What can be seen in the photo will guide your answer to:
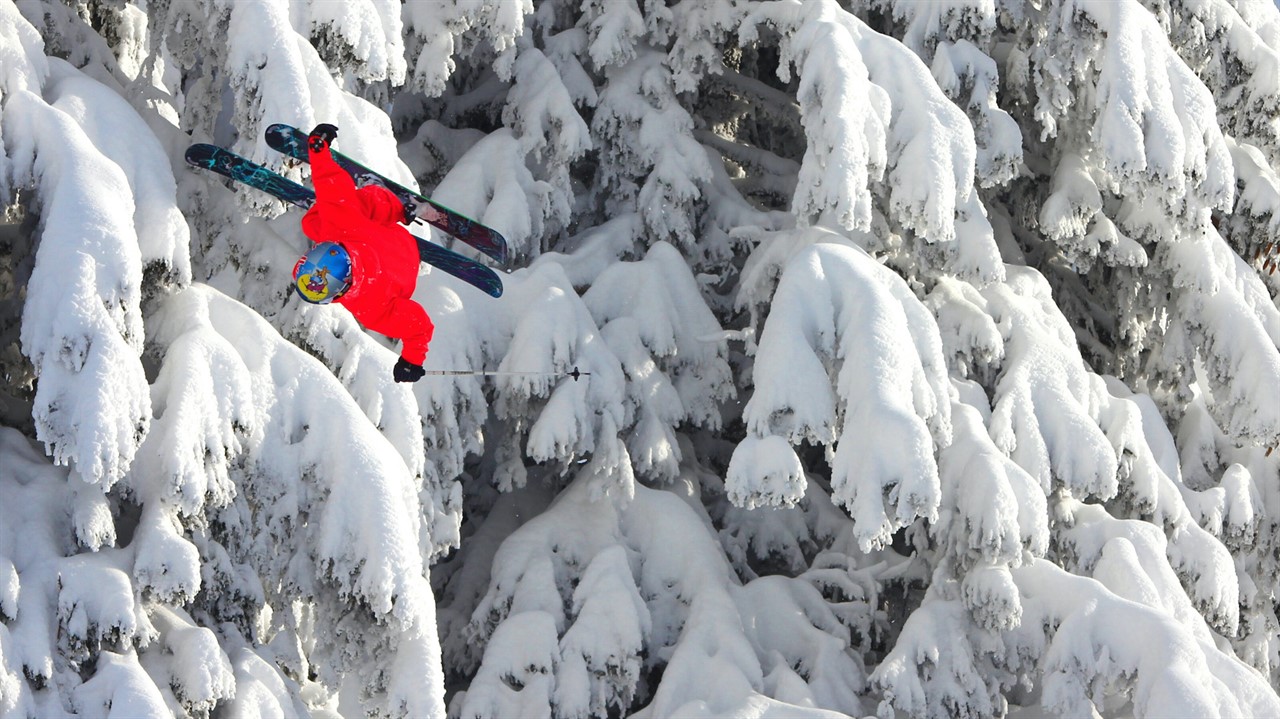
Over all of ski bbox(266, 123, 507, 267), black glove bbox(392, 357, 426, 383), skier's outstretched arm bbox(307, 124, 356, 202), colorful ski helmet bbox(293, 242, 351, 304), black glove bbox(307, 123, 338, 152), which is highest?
black glove bbox(307, 123, 338, 152)

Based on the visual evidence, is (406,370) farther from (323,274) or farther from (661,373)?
(661,373)

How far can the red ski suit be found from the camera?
235 inches

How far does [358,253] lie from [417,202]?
663mm

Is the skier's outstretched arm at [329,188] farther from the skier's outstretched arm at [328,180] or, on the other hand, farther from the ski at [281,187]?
the ski at [281,187]

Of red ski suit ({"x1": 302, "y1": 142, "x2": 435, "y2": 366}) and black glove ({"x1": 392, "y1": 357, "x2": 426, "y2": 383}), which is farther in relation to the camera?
black glove ({"x1": 392, "y1": 357, "x2": 426, "y2": 383})

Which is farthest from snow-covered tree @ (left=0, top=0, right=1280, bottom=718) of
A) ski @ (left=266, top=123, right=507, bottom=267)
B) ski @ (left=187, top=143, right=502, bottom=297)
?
ski @ (left=266, top=123, right=507, bottom=267)

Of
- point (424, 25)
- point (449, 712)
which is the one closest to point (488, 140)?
point (424, 25)

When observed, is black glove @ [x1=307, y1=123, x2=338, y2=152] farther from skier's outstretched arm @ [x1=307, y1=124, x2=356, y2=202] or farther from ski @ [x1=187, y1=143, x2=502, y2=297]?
ski @ [x1=187, y1=143, x2=502, y2=297]

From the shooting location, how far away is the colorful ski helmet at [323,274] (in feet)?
18.5

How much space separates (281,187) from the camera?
22.2 feet

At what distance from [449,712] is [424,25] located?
4.43 m

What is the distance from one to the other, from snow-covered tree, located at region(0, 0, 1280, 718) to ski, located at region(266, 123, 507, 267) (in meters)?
0.61

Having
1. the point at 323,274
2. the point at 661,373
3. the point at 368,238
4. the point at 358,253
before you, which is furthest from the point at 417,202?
the point at 661,373

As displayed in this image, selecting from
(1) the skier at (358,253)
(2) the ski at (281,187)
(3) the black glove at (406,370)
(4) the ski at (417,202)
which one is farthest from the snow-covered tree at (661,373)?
(1) the skier at (358,253)
